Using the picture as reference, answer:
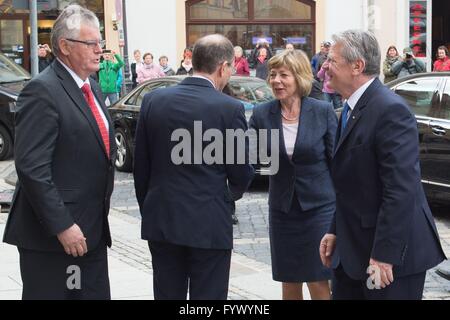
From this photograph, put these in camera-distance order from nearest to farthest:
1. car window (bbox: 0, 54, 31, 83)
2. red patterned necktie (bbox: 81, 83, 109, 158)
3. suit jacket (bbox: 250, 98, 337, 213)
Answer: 1. red patterned necktie (bbox: 81, 83, 109, 158)
2. suit jacket (bbox: 250, 98, 337, 213)
3. car window (bbox: 0, 54, 31, 83)

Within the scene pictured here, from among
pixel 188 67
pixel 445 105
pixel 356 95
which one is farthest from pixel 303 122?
pixel 188 67

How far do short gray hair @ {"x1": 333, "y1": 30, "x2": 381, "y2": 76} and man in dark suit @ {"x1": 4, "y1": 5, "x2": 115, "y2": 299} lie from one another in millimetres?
1243

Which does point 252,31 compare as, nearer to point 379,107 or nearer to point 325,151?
point 325,151

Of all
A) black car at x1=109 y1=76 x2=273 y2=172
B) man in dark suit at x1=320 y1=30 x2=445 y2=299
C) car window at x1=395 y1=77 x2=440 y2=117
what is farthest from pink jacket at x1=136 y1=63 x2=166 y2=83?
man in dark suit at x1=320 y1=30 x2=445 y2=299

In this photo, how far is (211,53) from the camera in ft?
14.8

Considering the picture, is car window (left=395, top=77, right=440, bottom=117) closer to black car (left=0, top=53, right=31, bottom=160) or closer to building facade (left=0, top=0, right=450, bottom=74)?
black car (left=0, top=53, right=31, bottom=160)

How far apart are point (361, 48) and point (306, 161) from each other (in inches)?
60.1

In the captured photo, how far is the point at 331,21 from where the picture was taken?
25.4 m

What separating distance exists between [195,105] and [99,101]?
54 centimetres

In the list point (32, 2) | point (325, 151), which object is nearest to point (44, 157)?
point (325, 151)

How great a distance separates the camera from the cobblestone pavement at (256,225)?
7.04 metres

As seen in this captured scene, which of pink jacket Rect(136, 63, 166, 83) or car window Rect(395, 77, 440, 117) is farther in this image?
pink jacket Rect(136, 63, 166, 83)

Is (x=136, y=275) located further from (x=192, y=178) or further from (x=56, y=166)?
(x=56, y=166)

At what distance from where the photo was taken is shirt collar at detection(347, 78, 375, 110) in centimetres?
411
